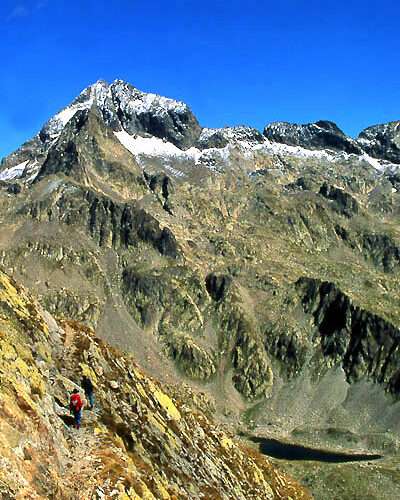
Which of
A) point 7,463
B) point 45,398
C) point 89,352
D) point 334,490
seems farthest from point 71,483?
point 334,490

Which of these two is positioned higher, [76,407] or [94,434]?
[76,407]

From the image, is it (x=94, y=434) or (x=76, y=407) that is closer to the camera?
(x=76, y=407)

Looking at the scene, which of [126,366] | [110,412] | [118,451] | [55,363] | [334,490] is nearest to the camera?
[118,451]

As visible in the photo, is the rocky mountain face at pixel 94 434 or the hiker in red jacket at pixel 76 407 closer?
the rocky mountain face at pixel 94 434

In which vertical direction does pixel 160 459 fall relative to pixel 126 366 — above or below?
below

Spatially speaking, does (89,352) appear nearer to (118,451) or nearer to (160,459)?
(160,459)

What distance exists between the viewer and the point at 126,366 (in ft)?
158

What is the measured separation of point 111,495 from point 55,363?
47.4ft

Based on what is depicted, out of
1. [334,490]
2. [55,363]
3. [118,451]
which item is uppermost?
[55,363]

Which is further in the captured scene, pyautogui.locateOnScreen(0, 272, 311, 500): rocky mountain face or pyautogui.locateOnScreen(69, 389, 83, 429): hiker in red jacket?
pyautogui.locateOnScreen(69, 389, 83, 429): hiker in red jacket

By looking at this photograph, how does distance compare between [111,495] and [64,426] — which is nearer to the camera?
[111,495]

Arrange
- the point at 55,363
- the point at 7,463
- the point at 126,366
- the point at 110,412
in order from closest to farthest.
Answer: the point at 7,463 → the point at 110,412 → the point at 55,363 → the point at 126,366

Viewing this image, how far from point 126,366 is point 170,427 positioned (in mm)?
7180

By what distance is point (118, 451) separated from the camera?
30.4 meters
